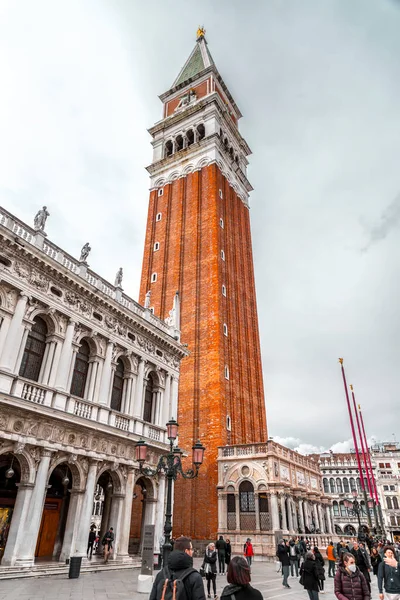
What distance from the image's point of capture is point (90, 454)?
16516 millimetres

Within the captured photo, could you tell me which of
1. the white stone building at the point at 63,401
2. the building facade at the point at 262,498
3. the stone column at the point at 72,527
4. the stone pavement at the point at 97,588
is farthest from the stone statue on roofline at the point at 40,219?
the building facade at the point at 262,498

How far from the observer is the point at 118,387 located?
67.2 feet

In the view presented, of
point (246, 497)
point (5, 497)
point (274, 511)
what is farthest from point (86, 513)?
point (246, 497)

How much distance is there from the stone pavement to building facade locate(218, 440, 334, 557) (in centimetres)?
719

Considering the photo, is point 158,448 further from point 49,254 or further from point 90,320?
point 49,254

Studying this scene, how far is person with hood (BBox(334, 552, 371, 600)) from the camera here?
5.79 metres

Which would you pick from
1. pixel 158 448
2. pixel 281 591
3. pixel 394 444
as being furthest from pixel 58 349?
pixel 394 444

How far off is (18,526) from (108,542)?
488cm

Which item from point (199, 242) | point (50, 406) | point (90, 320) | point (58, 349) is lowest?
point (50, 406)

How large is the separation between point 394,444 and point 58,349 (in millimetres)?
76101

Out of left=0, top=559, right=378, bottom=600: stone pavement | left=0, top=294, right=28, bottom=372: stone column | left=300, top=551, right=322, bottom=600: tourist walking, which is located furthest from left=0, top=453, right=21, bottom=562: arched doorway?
left=300, top=551, right=322, bottom=600: tourist walking

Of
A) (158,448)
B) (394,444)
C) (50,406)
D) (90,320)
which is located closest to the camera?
(50,406)

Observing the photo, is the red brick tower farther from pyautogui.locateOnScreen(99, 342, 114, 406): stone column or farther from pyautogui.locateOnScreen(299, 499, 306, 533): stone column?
pyautogui.locateOnScreen(99, 342, 114, 406): stone column

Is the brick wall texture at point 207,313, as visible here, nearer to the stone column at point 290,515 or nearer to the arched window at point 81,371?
the stone column at point 290,515
